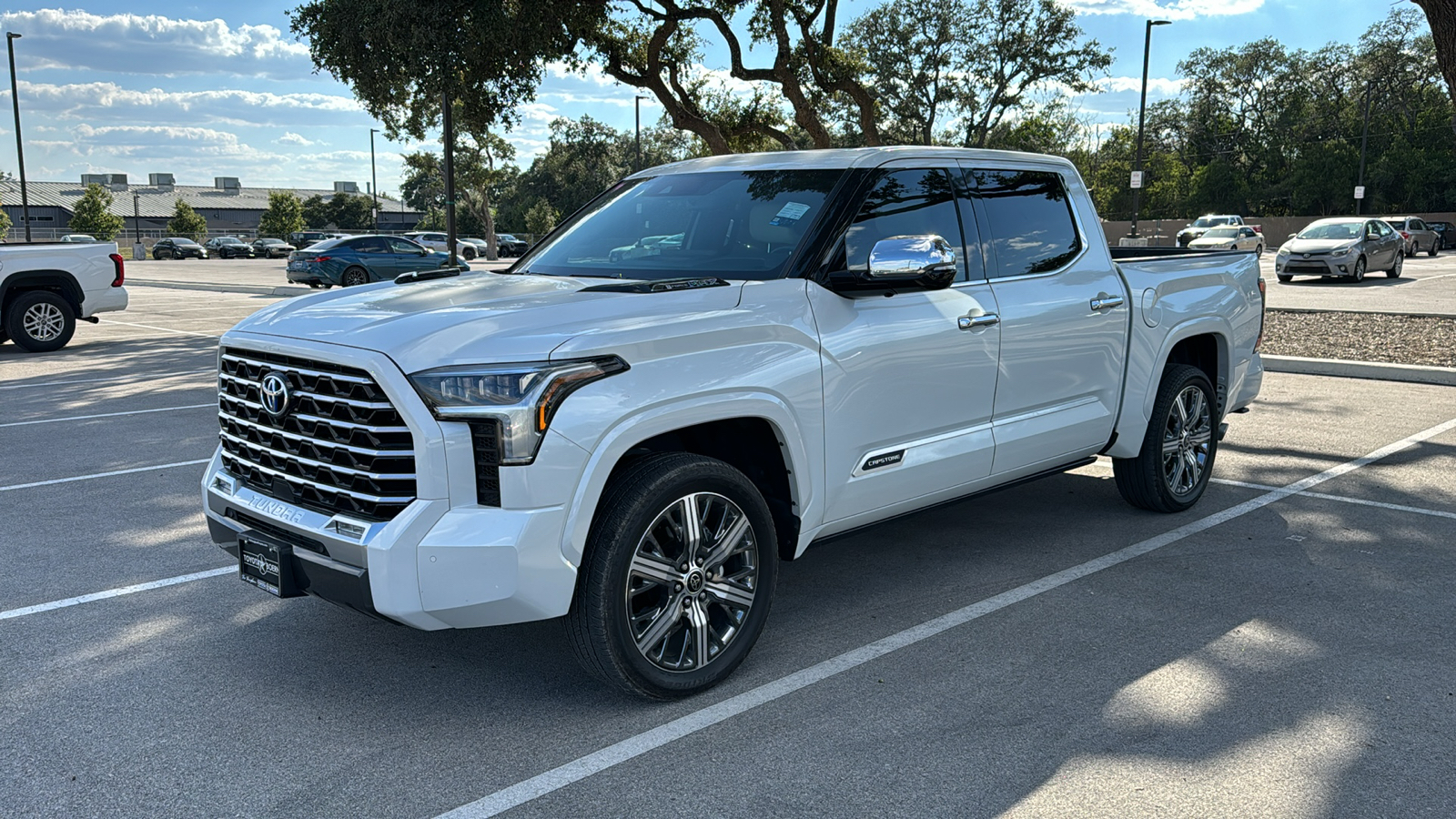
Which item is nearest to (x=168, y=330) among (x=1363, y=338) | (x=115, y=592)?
(x=115, y=592)

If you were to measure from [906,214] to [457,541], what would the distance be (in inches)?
97.9

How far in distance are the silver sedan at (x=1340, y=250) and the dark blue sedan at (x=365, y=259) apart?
67.9 feet

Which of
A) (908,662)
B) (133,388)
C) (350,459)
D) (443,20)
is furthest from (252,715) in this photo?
(443,20)

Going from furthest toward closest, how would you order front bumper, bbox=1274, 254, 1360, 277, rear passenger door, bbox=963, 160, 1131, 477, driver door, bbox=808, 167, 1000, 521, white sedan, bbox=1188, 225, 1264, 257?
white sedan, bbox=1188, 225, 1264, 257 → front bumper, bbox=1274, 254, 1360, 277 → rear passenger door, bbox=963, 160, 1131, 477 → driver door, bbox=808, 167, 1000, 521

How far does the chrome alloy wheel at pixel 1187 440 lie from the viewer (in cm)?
627

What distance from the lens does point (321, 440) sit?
12.0 ft

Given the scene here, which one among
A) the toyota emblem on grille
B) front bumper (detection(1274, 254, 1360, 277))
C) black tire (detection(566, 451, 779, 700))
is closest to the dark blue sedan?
front bumper (detection(1274, 254, 1360, 277))

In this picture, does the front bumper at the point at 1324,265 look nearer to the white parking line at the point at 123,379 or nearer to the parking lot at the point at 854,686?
the parking lot at the point at 854,686

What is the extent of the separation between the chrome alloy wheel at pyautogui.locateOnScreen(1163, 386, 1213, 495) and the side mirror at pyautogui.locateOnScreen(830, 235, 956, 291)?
2.45m

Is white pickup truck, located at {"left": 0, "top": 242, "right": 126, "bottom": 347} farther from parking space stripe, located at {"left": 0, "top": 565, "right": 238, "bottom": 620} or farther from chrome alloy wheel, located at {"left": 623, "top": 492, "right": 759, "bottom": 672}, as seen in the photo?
chrome alloy wheel, located at {"left": 623, "top": 492, "right": 759, "bottom": 672}

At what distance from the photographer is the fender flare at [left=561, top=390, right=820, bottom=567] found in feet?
11.4

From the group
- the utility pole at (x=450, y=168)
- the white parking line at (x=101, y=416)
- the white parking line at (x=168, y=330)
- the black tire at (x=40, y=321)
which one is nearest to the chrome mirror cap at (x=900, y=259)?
the white parking line at (x=101, y=416)

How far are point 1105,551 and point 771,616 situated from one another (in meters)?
1.99

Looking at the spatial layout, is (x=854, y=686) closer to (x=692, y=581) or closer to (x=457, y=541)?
(x=692, y=581)
